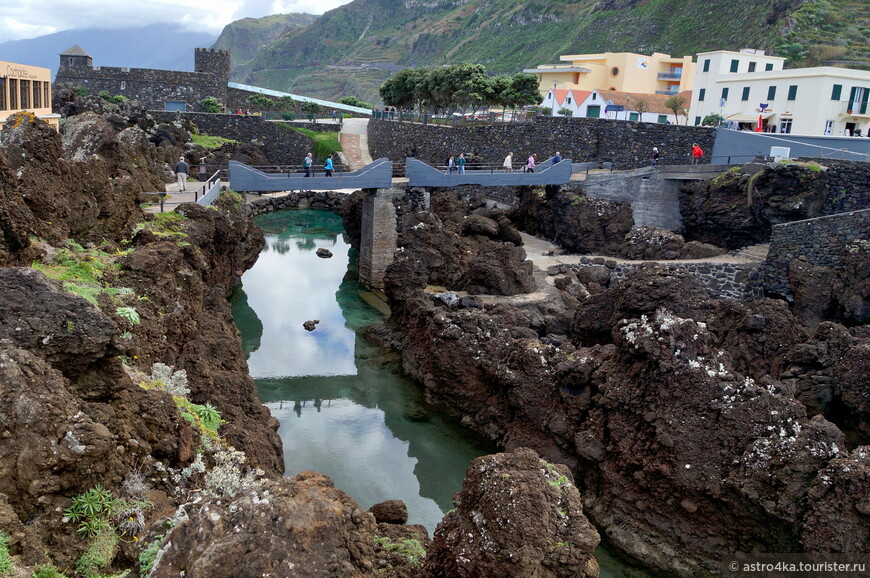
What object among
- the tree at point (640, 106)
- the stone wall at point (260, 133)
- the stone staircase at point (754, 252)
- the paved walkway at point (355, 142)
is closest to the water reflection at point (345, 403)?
the stone staircase at point (754, 252)

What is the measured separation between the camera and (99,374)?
843 centimetres

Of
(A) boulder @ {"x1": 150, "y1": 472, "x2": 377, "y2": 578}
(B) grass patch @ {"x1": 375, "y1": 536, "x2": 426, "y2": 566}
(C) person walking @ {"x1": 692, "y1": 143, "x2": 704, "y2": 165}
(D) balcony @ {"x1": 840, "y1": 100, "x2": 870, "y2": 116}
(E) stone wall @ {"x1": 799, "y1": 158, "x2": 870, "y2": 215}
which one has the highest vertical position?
(D) balcony @ {"x1": 840, "y1": 100, "x2": 870, "y2": 116}

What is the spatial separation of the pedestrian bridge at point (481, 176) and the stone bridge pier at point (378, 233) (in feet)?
4.93

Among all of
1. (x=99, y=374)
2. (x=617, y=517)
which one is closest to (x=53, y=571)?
(x=99, y=374)

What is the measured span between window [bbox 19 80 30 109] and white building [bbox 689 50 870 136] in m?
34.5

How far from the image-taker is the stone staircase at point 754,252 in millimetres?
27953

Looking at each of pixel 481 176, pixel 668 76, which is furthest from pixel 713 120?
pixel 668 76

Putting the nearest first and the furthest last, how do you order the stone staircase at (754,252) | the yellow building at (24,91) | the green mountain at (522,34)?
the stone staircase at (754,252)
the yellow building at (24,91)
the green mountain at (522,34)

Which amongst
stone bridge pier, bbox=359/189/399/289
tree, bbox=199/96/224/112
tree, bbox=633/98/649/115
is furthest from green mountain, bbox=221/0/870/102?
tree, bbox=199/96/224/112

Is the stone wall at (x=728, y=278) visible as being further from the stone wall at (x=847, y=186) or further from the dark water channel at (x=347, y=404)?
the dark water channel at (x=347, y=404)

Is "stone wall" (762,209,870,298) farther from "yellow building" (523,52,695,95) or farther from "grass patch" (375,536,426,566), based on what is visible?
"yellow building" (523,52,695,95)

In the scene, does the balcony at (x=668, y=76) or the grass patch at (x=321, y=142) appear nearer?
the grass patch at (x=321, y=142)

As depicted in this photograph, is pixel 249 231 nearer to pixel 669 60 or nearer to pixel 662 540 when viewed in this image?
pixel 662 540

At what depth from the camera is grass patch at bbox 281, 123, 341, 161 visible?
5732 centimetres
